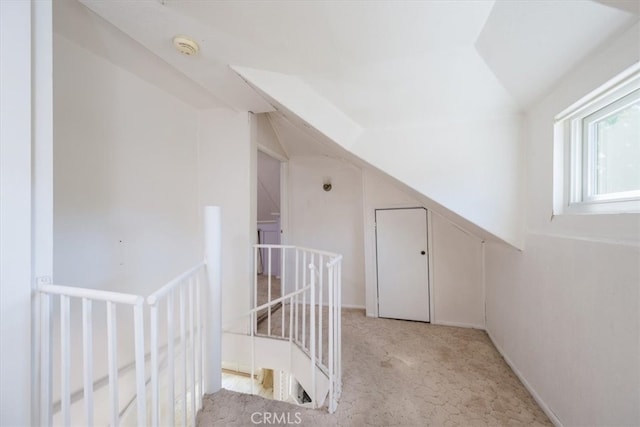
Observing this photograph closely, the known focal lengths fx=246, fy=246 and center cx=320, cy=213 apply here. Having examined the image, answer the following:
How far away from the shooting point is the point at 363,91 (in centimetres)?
184

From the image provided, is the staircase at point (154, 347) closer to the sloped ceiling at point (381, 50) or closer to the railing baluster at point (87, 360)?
the railing baluster at point (87, 360)

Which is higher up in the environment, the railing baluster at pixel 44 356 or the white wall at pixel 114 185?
the white wall at pixel 114 185

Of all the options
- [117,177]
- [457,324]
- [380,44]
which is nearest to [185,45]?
[117,177]

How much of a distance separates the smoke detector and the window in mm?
2212

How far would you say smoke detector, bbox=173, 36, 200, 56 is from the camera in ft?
4.96

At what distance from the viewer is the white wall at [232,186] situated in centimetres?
256

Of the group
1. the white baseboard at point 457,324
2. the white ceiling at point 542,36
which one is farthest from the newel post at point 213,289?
the white baseboard at point 457,324

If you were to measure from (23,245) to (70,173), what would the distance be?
81cm

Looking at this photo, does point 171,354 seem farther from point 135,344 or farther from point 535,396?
point 535,396

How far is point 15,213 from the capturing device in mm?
963
